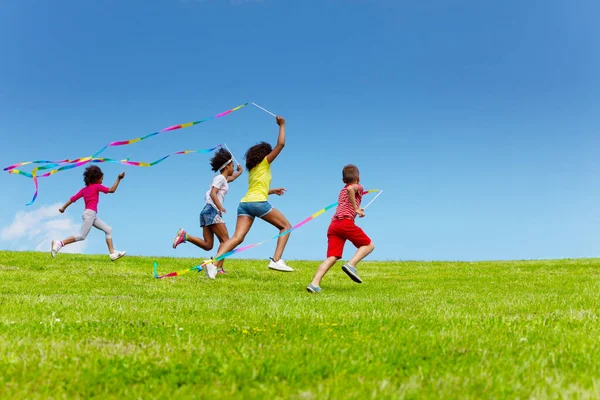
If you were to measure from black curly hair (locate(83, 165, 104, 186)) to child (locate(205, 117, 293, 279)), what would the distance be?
659 cm

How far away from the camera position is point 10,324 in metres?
6.58

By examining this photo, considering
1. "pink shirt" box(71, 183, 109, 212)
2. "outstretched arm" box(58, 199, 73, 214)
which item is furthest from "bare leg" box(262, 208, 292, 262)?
"outstretched arm" box(58, 199, 73, 214)

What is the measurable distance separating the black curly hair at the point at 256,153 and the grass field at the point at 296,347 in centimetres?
358

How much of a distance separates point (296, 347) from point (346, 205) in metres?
6.14

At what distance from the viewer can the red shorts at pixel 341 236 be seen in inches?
427

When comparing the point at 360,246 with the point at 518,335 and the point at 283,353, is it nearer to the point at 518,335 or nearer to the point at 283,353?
the point at 518,335

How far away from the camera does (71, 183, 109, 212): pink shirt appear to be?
17.6 meters

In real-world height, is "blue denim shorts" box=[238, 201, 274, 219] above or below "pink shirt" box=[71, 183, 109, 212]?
below

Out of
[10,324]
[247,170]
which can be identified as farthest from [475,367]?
[247,170]

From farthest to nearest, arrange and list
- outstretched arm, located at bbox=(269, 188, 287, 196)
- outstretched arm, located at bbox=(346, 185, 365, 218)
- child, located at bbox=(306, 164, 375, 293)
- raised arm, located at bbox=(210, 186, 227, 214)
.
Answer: raised arm, located at bbox=(210, 186, 227, 214) < outstretched arm, located at bbox=(269, 188, 287, 196) < child, located at bbox=(306, 164, 375, 293) < outstretched arm, located at bbox=(346, 185, 365, 218)

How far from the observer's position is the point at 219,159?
14.4 meters

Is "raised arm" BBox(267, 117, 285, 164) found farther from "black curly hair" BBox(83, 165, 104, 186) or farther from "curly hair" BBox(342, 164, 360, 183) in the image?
"black curly hair" BBox(83, 165, 104, 186)

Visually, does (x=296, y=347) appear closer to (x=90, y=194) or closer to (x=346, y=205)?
(x=346, y=205)

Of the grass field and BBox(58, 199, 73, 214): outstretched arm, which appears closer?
the grass field
